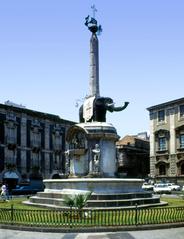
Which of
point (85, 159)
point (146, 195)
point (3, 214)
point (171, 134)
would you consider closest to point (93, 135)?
point (85, 159)

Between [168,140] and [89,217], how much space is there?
46.1 m

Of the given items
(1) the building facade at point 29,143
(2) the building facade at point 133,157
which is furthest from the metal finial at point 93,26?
(2) the building facade at point 133,157

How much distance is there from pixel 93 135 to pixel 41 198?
4742 millimetres

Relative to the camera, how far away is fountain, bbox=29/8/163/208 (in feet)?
79.3

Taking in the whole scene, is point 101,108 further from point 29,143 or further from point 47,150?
point 47,150

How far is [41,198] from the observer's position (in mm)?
26391

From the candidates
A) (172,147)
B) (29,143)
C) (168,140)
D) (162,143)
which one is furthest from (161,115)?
(29,143)

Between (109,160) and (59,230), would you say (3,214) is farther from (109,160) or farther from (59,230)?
(109,160)

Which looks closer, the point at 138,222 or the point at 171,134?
the point at 138,222

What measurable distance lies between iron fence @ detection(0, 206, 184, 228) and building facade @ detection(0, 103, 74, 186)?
39673mm

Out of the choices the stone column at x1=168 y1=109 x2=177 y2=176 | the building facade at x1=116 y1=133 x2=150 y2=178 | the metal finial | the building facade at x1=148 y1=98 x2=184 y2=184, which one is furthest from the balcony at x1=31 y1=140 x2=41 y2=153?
the metal finial

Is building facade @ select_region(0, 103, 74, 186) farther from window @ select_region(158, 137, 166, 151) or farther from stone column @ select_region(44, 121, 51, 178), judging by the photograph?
window @ select_region(158, 137, 166, 151)

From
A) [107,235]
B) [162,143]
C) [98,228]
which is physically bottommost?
[107,235]

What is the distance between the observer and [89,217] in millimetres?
18797
